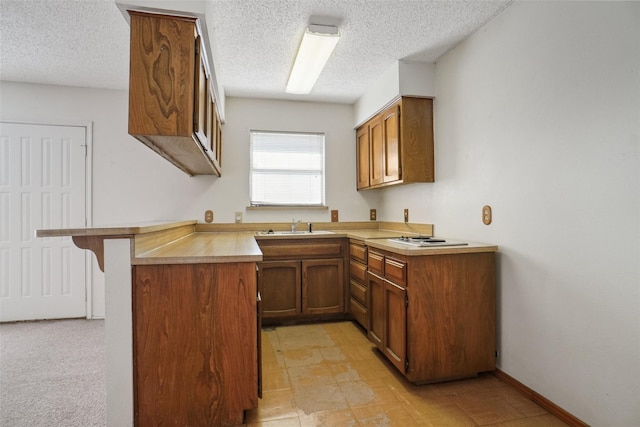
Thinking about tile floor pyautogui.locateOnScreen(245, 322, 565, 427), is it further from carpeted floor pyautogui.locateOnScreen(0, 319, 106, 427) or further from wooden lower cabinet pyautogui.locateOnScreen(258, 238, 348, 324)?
carpeted floor pyautogui.locateOnScreen(0, 319, 106, 427)

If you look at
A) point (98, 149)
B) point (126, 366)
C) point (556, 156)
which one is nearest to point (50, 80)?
point (98, 149)

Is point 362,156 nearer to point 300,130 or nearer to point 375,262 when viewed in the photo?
point 300,130

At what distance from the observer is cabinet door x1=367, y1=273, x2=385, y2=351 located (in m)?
2.41

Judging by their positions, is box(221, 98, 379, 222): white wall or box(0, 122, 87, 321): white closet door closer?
box(0, 122, 87, 321): white closet door

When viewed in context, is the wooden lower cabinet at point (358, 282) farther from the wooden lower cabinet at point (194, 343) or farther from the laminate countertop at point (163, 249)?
the wooden lower cabinet at point (194, 343)

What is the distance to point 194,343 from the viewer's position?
62.2 inches

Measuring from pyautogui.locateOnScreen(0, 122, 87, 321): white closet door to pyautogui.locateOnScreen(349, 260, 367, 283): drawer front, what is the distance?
280 centimetres

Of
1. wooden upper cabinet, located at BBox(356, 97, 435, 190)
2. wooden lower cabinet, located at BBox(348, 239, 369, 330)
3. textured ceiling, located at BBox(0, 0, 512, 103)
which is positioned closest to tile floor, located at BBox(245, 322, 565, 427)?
wooden lower cabinet, located at BBox(348, 239, 369, 330)

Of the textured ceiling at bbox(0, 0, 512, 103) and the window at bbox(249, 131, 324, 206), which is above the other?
the textured ceiling at bbox(0, 0, 512, 103)

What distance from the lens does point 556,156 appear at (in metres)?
1.74

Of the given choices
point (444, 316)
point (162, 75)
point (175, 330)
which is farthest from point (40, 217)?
point (444, 316)

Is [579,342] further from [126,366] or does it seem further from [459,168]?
[126,366]

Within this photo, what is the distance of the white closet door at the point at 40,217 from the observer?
126 inches

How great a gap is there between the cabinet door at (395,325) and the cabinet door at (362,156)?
1.61 meters
